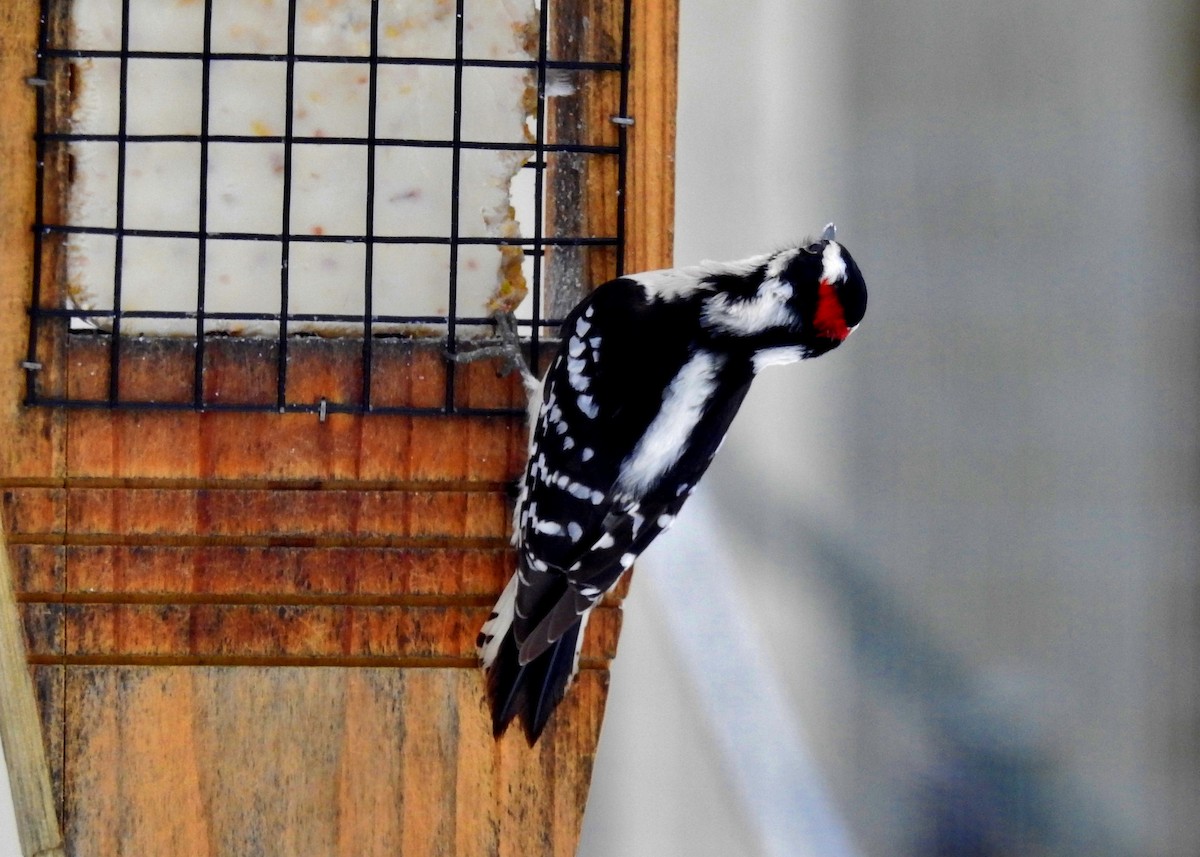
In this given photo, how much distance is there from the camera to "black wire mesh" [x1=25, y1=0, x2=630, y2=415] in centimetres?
90

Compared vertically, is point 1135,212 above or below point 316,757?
above

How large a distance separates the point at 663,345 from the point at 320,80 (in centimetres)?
36

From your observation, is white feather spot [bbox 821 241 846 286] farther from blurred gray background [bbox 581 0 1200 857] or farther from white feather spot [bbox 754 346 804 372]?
blurred gray background [bbox 581 0 1200 857]

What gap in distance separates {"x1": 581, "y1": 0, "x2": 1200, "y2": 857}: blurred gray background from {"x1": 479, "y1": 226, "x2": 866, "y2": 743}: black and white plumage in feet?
1.15

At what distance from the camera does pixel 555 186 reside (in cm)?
93

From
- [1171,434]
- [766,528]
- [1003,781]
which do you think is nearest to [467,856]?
[766,528]

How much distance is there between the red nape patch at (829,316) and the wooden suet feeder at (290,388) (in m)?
0.13

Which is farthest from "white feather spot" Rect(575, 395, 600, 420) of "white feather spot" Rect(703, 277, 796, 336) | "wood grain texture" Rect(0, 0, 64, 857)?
"wood grain texture" Rect(0, 0, 64, 857)

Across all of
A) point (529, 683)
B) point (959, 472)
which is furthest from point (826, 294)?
point (959, 472)

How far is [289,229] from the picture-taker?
931 millimetres

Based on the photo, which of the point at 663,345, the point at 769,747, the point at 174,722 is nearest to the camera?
the point at 174,722

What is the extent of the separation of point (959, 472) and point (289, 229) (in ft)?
2.83

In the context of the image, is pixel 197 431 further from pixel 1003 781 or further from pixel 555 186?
pixel 1003 781

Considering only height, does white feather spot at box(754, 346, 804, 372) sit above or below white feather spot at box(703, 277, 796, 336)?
below
